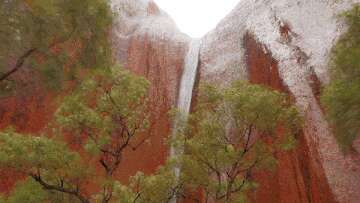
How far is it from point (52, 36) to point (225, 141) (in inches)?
240

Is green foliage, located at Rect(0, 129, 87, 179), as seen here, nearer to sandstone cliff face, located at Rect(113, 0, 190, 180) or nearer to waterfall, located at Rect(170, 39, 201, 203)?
sandstone cliff face, located at Rect(113, 0, 190, 180)

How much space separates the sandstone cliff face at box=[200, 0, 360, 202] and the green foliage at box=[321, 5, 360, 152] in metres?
3.47

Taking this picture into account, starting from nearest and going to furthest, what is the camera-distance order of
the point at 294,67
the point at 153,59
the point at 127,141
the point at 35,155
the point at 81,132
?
the point at 35,155
the point at 81,132
the point at 127,141
the point at 294,67
the point at 153,59

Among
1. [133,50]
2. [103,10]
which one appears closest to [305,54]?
[133,50]

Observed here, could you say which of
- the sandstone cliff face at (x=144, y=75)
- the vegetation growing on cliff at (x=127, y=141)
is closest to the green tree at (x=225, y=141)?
the vegetation growing on cliff at (x=127, y=141)

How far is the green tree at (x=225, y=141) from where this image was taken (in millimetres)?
13547

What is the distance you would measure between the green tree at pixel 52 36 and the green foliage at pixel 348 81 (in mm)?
5865

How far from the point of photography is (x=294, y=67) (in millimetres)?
20484

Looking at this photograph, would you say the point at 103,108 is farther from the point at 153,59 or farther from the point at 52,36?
the point at 153,59

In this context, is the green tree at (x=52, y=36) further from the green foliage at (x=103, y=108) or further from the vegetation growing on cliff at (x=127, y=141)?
the green foliage at (x=103, y=108)

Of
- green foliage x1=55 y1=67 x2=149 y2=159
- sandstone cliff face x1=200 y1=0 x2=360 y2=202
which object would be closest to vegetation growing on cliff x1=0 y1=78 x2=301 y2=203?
green foliage x1=55 y1=67 x2=149 y2=159

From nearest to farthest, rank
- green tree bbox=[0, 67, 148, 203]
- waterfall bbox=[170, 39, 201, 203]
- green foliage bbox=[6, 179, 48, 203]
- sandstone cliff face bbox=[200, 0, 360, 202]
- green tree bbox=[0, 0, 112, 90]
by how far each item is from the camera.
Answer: green tree bbox=[0, 0, 112, 90]
green tree bbox=[0, 67, 148, 203]
green foliage bbox=[6, 179, 48, 203]
sandstone cliff face bbox=[200, 0, 360, 202]
waterfall bbox=[170, 39, 201, 203]

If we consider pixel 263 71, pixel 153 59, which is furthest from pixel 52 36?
pixel 153 59

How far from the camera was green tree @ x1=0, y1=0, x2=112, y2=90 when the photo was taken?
31.0 ft
